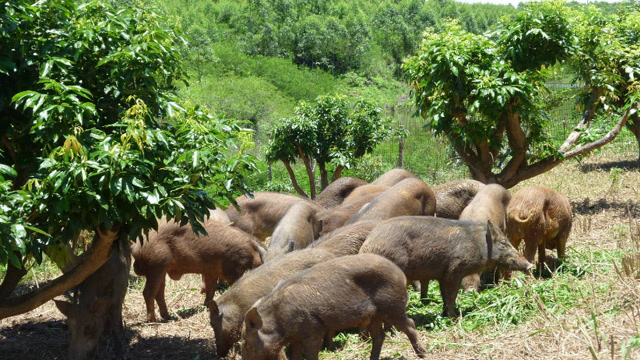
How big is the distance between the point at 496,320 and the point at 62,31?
17.7ft

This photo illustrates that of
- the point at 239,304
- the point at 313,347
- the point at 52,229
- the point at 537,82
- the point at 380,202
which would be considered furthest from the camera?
the point at 537,82

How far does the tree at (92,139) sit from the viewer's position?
5422mm

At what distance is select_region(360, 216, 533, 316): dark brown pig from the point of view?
7.76 meters

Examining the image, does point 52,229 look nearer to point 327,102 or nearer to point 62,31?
point 62,31

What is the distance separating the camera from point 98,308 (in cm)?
733

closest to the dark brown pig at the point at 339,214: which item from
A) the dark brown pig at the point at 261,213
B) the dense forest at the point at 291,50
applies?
the dark brown pig at the point at 261,213

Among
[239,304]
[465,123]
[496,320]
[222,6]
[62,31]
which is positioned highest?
[222,6]

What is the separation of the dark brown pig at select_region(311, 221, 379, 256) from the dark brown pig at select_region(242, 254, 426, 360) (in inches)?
56.7

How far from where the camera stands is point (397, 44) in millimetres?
88188

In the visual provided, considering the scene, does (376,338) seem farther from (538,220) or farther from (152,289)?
(538,220)

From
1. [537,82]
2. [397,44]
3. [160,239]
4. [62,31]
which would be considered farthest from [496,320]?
[397,44]

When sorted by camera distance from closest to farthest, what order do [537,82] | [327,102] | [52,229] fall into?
1. [52,229]
2. [537,82]
3. [327,102]

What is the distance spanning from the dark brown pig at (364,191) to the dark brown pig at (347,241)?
3.45 meters

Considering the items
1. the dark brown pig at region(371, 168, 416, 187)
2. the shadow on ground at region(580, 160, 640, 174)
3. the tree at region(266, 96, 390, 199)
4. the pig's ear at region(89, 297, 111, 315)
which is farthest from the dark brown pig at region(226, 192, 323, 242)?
the shadow on ground at region(580, 160, 640, 174)
